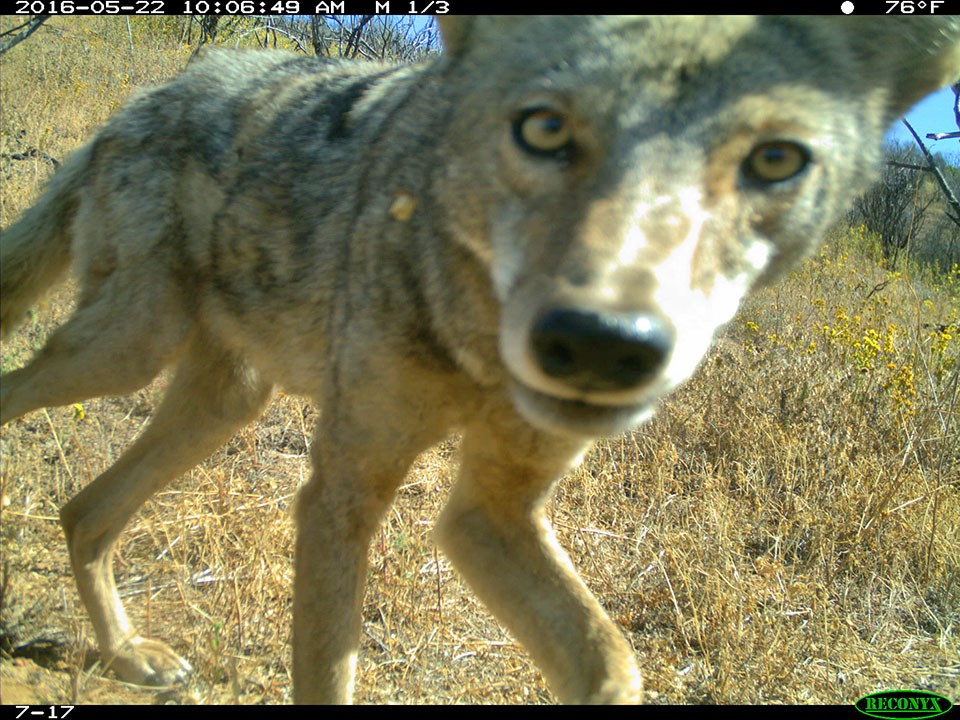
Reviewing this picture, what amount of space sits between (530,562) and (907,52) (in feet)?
6.41

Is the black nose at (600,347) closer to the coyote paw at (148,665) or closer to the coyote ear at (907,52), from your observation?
the coyote ear at (907,52)

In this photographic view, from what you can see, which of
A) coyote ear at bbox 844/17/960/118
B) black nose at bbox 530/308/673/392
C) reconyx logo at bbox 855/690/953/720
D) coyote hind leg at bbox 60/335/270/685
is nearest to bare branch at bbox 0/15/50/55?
coyote hind leg at bbox 60/335/270/685

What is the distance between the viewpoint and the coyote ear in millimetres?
2480

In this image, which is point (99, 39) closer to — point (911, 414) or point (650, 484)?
point (650, 484)

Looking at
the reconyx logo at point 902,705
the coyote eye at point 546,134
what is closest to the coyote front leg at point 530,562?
the coyote eye at point 546,134

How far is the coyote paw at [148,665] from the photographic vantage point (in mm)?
3363

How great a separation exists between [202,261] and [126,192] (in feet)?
1.31

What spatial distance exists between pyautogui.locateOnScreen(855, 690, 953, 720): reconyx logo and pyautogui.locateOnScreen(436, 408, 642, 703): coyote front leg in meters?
1.36

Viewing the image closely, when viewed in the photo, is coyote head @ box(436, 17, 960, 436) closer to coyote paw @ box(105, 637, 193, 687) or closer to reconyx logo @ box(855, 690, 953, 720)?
reconyx logo @ box(855, 690, 953, 720)

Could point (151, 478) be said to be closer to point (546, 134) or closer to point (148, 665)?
point (148, 665)

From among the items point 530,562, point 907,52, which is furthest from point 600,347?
point 907,52

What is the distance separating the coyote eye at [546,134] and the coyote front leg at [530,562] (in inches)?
33.9

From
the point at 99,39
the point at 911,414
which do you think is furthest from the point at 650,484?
the point at 99,39

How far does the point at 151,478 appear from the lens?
3.60 m
